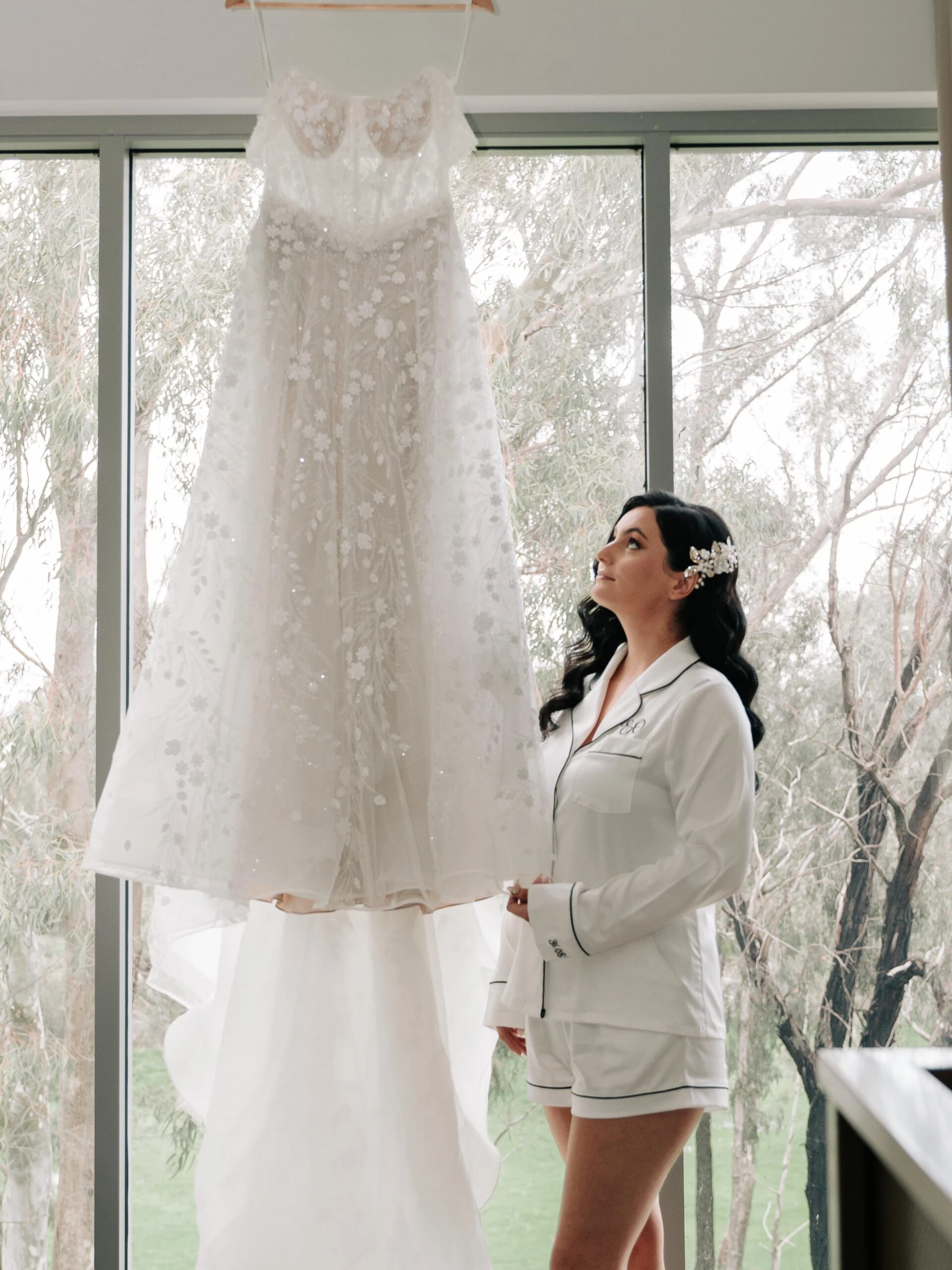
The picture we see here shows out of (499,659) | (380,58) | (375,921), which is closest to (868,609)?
(499,659)

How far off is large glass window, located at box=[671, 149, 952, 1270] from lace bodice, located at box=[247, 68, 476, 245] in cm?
70

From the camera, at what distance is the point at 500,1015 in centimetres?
174

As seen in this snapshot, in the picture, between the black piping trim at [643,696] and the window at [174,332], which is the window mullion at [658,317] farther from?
the window at [174,332]

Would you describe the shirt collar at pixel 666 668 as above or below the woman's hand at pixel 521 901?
above

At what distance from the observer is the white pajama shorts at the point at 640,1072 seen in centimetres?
155

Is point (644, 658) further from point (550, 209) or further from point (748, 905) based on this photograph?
point (550, 209)

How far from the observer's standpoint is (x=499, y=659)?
155cm

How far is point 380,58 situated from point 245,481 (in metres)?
0.66

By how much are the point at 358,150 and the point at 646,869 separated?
1.09 meters

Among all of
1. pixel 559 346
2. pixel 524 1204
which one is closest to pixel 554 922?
pixel 524 1204

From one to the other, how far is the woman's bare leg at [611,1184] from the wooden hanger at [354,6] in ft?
5.36

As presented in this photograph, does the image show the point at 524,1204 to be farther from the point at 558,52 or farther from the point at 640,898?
the point at 558,52

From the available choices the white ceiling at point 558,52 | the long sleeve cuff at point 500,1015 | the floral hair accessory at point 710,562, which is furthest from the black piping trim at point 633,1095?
the white ceiling at point 558,52

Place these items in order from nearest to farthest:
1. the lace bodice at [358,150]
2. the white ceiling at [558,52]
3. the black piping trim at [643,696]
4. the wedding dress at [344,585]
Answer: the wedding dress at [344,585], the lace bodice at [358,150], the black piping trim at [643,696], the white ceiling at [558,52]
